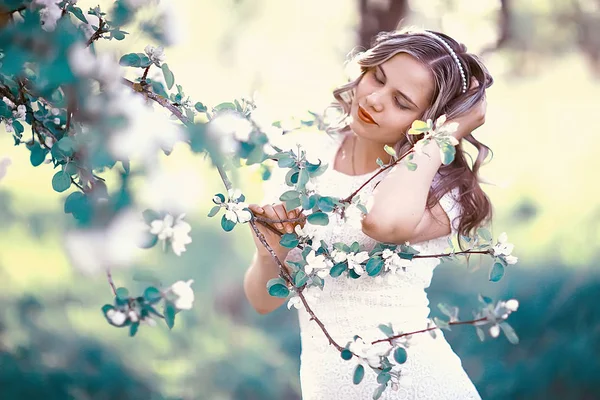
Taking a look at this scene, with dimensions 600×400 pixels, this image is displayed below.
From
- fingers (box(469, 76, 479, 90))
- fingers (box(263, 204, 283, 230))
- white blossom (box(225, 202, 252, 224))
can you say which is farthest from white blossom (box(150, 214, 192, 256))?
fingers (box(469, 76, 479, 90))

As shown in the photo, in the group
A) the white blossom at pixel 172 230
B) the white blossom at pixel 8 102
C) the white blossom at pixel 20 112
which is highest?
the white blossom at pixel 8 102

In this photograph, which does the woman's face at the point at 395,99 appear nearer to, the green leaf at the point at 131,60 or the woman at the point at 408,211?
the woman at the point at 408,211

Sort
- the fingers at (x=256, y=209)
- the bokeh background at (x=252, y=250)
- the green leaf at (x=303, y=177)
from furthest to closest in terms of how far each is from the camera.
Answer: the bokeh background at (x=252, y=250), the fingers at (x=256, y=209), the green leaf at (x=303, y=177)

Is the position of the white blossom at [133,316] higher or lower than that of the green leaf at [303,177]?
lower

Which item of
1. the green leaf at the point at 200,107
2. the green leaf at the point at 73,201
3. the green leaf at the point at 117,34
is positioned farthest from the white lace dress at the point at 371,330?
the green leaf at the point at 73,201

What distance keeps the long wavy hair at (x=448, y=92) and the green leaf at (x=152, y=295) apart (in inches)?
27.4

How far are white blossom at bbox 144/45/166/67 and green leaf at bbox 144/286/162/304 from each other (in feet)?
1.28

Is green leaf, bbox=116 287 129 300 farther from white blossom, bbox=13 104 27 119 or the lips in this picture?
the lips

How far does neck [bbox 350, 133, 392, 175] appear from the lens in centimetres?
149

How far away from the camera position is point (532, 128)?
3930mm

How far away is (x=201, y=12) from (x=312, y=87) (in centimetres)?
75

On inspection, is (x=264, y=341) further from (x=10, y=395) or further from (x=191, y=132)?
(x=191, y=132)

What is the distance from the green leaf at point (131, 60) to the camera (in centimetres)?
97

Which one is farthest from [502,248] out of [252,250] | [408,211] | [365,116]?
[252,250]
